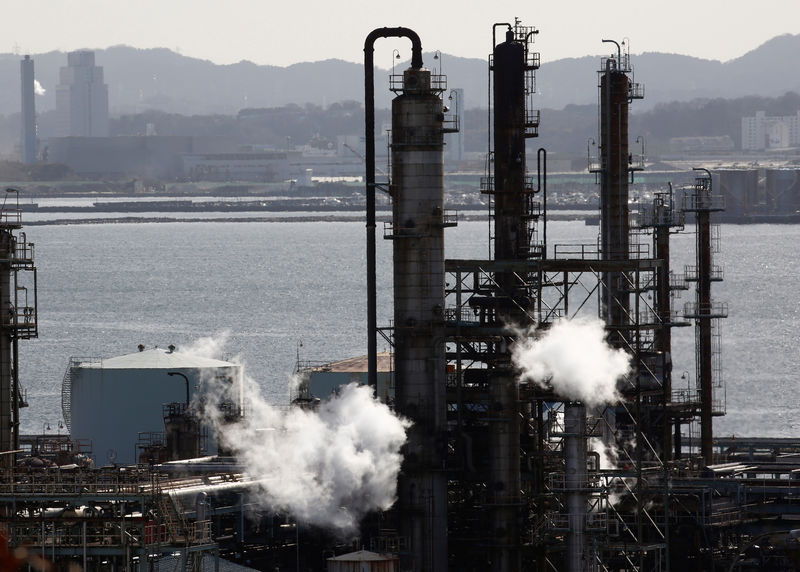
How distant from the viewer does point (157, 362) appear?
223ft

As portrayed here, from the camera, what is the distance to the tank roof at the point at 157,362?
67125 millimetres

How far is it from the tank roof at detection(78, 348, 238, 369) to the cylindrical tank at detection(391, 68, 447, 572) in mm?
Answer: 20825

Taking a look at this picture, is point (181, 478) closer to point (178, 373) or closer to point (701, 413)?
point (178, 373)

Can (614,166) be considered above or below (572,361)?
above

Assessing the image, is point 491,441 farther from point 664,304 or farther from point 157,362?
point 157,362

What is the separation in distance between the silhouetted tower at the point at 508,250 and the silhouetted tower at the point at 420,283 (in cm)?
158

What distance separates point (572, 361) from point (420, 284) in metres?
4.81

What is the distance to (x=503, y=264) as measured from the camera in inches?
1953

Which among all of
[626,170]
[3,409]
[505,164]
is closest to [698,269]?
[626,170]

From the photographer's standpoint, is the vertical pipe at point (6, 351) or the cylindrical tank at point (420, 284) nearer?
the vertical pipe at point (6, 351)

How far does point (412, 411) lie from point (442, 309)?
2.98 metres

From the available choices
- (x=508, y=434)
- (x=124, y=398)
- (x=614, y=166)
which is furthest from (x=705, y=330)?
(x=124, y=398)

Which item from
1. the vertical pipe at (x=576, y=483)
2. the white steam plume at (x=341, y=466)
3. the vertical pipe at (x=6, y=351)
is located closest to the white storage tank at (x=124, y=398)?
the white steam plume at (x=341, y=466)

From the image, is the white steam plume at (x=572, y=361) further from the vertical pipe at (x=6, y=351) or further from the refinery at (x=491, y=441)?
the vertical pipe at (x=6, y=351)
